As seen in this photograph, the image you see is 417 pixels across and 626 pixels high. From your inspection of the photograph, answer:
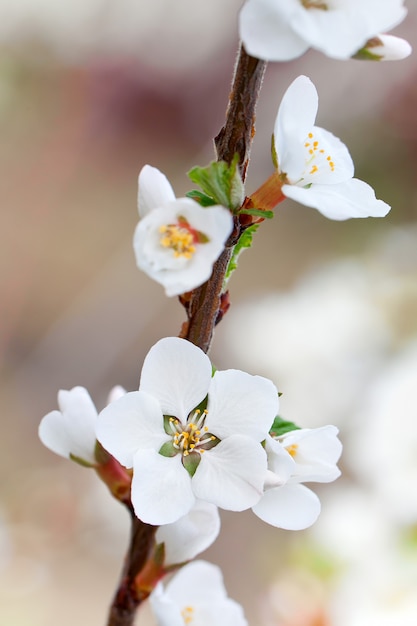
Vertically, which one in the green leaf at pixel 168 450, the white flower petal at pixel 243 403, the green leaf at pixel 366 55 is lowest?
the green leaf at pixel 168 450

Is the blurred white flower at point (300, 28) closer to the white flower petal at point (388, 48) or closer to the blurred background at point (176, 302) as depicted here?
the white flower petal at point (388, 48)

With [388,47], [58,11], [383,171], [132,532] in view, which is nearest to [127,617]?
[132,532]

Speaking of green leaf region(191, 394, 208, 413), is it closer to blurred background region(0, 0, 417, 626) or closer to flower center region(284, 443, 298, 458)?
flower center region(284, 443, 298, 458)

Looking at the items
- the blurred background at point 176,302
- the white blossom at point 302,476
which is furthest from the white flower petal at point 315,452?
the blurred background at point 176,302

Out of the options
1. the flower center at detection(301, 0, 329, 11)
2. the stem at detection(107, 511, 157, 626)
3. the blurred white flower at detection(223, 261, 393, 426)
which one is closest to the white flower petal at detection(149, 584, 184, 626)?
the stem at detection(107, 511, 157, 626)

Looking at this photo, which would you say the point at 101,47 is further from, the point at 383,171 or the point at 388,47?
the point at 388,47
